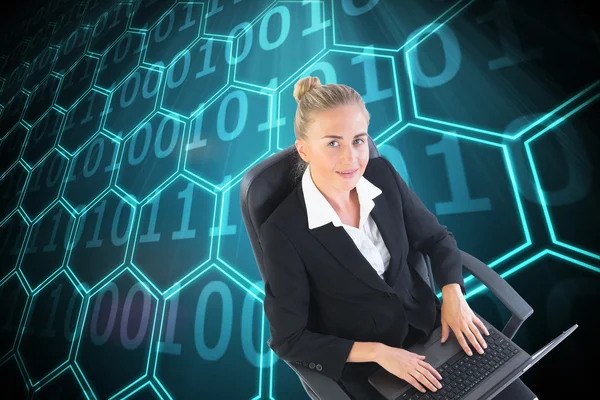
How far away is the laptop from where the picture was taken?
785 mm

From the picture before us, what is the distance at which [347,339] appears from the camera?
34.4 inches

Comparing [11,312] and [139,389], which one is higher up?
[11,312]

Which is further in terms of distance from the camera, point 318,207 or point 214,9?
point 214,9

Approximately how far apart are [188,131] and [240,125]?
17.4 inches

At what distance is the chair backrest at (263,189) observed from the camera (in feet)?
2.94

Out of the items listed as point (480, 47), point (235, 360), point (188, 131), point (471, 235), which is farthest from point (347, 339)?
point (188, 131)

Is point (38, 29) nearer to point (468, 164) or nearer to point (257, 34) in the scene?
point (257, 34)

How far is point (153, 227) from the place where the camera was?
2.29 meters

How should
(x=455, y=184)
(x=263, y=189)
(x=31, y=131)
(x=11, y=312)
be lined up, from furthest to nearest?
(x=31, y=131)
(x=11, y=312)
(x=455, y=184)
(x=263, y=189)

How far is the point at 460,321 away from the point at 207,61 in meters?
2.46

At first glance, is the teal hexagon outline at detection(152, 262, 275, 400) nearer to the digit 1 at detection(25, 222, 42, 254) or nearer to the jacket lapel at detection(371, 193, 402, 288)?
the jacket lapel at detection(371, 193, 402, 288)

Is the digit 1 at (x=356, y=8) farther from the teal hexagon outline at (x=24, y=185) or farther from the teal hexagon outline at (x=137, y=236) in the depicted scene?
the teal hexagon outline at (x=24, y=185)

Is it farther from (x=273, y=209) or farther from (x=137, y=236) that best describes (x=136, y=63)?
(x=273, y=209)

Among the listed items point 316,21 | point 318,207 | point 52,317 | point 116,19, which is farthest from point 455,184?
point 116,19
